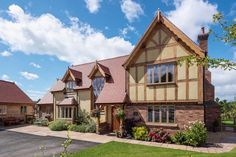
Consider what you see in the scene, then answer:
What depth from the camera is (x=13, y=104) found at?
33.3 metres

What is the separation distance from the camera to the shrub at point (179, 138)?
16203 millimetres

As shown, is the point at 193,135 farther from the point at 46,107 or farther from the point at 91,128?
the point at 46,107

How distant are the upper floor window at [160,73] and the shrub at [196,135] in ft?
13.8

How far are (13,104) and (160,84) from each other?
978 inches

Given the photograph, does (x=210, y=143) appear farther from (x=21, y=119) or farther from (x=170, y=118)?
(x=21, y=119)

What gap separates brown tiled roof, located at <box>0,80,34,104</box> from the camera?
33125 mm

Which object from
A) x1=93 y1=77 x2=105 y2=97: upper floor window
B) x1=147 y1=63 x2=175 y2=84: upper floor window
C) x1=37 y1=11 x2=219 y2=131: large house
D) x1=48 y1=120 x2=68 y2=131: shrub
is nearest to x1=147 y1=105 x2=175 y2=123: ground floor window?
x1=37 y1=11 x2=219 y2=131: large house

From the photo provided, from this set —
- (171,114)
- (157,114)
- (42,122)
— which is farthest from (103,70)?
(42,122)

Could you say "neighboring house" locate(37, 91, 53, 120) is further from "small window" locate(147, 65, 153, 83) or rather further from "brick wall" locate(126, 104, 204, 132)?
"small window" locate(147, 65, 153, 83)

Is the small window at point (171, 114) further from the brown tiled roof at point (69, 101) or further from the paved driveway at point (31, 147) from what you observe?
A: the brown tiled roof at point (69, 101)

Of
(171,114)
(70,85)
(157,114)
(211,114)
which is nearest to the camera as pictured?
A: (171,114)

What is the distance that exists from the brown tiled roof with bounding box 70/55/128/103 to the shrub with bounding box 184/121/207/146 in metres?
6.76

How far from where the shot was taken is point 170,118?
58.9 feet

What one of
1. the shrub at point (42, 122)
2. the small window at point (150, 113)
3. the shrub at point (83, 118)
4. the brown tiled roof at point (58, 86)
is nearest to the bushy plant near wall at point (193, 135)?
the small window at point (150, 113)
